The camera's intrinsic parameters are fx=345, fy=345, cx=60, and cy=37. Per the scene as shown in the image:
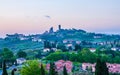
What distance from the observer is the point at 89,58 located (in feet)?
577

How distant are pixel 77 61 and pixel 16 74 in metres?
56.8

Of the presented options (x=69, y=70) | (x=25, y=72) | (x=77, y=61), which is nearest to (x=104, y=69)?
(x=25, y=72)

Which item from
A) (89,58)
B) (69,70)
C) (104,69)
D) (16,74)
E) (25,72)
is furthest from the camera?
(89,58)

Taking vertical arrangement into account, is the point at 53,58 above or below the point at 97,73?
below

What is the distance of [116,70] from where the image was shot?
141 metres

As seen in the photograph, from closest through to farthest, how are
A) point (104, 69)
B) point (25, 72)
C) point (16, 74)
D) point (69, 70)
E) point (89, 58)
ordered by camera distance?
1. point (104, 69)
2. point (25, 72)
3. point (16, 74)
4. point (69, 70)
5. point (89, 58)

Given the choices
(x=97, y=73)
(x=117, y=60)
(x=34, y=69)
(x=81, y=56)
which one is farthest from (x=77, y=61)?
(x=97, y=73)

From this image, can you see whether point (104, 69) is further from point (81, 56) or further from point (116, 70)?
point (81, 56)

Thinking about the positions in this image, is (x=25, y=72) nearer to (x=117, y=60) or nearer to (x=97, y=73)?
(x=97, y=73)

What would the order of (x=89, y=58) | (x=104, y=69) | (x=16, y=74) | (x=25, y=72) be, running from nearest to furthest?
(x=104, y=69), (x=25, y=72), (x=16, y=74), (x=89, y=58)

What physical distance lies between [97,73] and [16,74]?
86933 mm

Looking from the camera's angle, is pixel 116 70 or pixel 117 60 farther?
pixel 117 60

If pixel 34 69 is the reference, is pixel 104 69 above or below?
above

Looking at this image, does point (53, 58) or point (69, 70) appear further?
point (53, 58)
